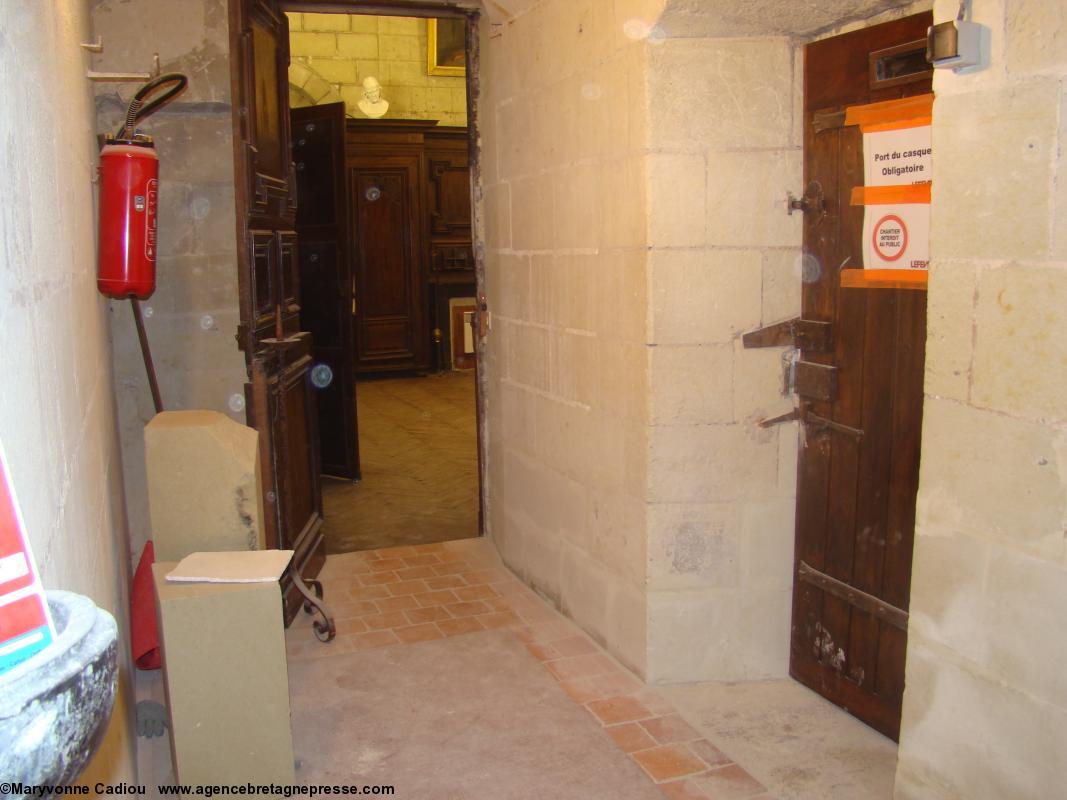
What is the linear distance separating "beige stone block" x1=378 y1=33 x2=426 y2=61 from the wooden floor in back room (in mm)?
3376

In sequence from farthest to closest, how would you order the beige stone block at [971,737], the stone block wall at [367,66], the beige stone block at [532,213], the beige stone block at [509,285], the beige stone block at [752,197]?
the stone block wall at [367,66]
the beige stone block at [509,285]
the beige stone block at [532,213]
the beige stone block at [752,197]
the beige stone block at [971,737]

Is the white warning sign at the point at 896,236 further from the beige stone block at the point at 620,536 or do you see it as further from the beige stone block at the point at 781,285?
the beige stone block at the point at 620,536

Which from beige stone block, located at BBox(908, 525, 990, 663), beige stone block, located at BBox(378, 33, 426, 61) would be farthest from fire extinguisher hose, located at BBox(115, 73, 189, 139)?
beige stone block, located at BBox(378, 33, 426, 61)

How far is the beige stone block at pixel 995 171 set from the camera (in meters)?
1.70

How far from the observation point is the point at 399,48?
9367 mm

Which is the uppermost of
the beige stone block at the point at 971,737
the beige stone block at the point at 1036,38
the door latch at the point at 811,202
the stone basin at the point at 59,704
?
the beige stone block at the point at 1036,38

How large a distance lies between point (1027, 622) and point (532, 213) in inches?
93.2

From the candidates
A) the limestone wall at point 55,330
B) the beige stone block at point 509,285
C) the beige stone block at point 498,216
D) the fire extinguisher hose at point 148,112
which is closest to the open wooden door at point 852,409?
the beige stone block at point 509,285

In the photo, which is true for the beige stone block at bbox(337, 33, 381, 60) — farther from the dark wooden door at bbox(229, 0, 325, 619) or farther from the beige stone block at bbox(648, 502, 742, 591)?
the beige stone block at bbox(648, 502, 742, 591)

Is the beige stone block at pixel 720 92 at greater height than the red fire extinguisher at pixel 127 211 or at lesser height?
greater

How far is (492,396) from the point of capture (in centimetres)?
423

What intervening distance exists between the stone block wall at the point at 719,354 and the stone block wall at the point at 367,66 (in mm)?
6833

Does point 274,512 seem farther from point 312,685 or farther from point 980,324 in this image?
point 980,324

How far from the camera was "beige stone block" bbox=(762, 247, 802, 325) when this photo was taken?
9.38 ft
